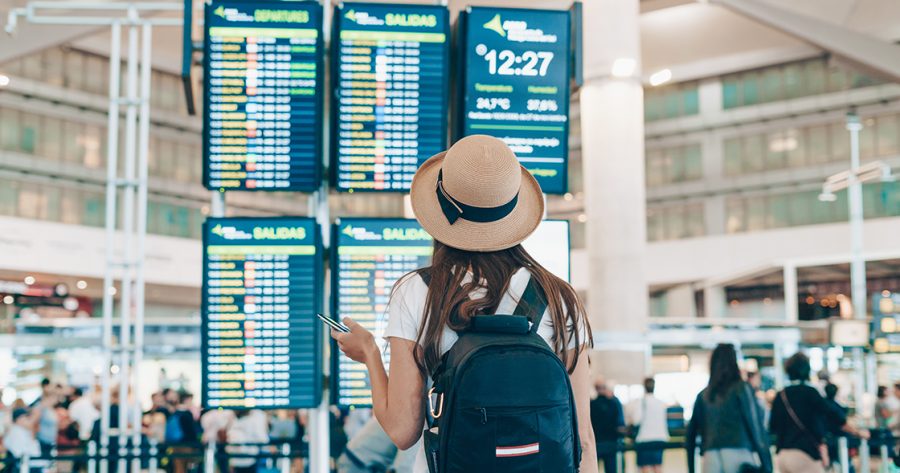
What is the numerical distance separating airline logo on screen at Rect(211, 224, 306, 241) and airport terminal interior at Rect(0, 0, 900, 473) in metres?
0.02

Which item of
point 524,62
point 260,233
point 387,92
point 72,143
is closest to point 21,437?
point 260,233

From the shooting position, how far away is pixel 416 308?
2496mm

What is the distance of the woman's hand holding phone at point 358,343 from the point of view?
8.61 feet

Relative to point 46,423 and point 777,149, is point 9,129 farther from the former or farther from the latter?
point 777,149

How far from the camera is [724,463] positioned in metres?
7.16

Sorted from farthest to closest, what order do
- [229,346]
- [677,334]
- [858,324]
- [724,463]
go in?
[677,334] < [858,324] < [724,463] < [229,346]

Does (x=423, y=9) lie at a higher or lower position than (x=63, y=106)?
lower

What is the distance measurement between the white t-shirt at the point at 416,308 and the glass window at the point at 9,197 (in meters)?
38.9

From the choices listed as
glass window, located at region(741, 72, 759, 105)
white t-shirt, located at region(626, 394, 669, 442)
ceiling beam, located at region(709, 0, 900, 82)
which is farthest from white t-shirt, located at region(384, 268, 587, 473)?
glass window, located at region(741, 72, 759, 105)

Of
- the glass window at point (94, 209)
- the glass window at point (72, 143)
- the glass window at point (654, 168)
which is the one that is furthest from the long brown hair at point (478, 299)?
the glass window at point (654, 168)

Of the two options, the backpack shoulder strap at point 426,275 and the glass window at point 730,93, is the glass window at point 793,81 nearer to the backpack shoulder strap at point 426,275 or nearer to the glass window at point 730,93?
the glass window at point 730,93

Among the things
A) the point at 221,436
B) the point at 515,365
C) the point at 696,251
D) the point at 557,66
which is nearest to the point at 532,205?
the point at 515,365

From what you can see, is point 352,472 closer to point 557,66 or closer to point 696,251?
point 557,66

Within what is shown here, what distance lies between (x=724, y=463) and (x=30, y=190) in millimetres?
36603
